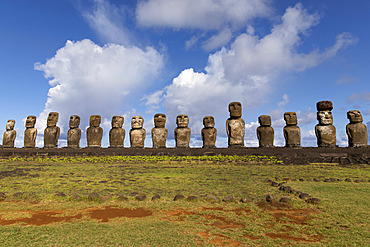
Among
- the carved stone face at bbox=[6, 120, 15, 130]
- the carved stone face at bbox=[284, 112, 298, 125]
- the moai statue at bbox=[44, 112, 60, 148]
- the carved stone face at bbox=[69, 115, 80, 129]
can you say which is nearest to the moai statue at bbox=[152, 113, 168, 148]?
the carved stone face at bbox=[69, 115, 80, 129]

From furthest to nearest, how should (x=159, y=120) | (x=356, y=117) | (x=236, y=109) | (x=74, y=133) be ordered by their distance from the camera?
(x=74, y=133), (x=159, y=120), (x=236, y=109), (x=356, y=117)

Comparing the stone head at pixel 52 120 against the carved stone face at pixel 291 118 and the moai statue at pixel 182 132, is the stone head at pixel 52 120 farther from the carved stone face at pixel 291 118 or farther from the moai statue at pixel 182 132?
the carved stone face at pixel 291 118

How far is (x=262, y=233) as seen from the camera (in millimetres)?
3242

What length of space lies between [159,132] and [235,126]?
5.84 m

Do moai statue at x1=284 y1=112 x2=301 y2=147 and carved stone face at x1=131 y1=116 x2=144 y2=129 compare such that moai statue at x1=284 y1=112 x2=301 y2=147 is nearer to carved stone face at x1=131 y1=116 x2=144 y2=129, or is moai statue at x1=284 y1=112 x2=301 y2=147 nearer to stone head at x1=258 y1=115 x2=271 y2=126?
stone head at x1=258 y1=115 x2=271 y2=126

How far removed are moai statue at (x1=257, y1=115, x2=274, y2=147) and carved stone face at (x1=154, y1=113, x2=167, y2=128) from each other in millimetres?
7290

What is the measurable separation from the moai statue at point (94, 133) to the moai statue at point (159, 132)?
4765mm

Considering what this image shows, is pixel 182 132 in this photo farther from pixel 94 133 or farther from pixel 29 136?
pixel 29 136

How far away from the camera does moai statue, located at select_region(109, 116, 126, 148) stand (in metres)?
20.2

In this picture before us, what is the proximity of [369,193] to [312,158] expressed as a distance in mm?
8522

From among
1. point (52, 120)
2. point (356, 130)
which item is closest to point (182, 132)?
point (52, 120)

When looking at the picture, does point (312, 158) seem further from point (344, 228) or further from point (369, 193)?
point (344, 228)

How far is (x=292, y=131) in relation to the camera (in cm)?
1767

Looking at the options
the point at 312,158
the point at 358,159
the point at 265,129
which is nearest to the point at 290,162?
the point at 312,158
